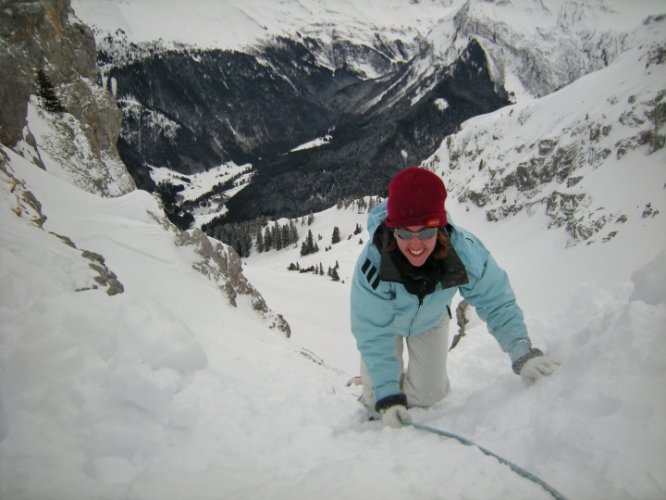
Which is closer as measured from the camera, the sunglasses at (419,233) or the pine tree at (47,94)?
the sunglasses at (419,233)

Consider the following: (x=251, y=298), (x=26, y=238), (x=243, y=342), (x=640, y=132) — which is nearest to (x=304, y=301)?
(x=251, y=298)

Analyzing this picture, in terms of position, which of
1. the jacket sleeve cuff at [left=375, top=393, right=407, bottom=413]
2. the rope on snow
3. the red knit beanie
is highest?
the red knit beanie

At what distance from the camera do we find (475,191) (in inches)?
2120

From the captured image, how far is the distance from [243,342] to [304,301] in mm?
17721

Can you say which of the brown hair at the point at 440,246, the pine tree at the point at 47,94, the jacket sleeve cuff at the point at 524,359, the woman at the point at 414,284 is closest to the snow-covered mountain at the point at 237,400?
the jacket sleeve cuff at the point at 524,359

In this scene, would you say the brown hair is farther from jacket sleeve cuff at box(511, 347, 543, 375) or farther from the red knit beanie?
jacket sleeve cuff at box(511, 347, 543, 375)

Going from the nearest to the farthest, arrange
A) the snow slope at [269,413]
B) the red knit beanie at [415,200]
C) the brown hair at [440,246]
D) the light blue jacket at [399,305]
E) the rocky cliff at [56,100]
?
the snow slope at [269,413] → the red knit beanie at [415,200] → the brown hair at [440,246] → the light blue jacket at [399,305] → the rocky cliff at [56,100]

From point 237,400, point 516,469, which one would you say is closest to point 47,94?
point 237,400

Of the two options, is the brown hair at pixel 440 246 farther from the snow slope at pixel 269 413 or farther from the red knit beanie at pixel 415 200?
the snow slope at pixel 269 413

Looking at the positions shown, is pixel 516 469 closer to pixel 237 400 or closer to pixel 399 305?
pixel 399 305

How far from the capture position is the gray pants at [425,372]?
3893mm

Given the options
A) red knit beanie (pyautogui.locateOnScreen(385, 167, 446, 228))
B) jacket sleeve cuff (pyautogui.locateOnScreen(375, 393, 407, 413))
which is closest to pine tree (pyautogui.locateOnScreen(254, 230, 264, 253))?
jacket sleeve cuff (pyautogui.locateOnScreen(375, 393, 407, 413))

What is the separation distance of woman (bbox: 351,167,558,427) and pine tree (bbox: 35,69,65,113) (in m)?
28.7

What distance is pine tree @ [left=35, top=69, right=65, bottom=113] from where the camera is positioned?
2394 centimetres
